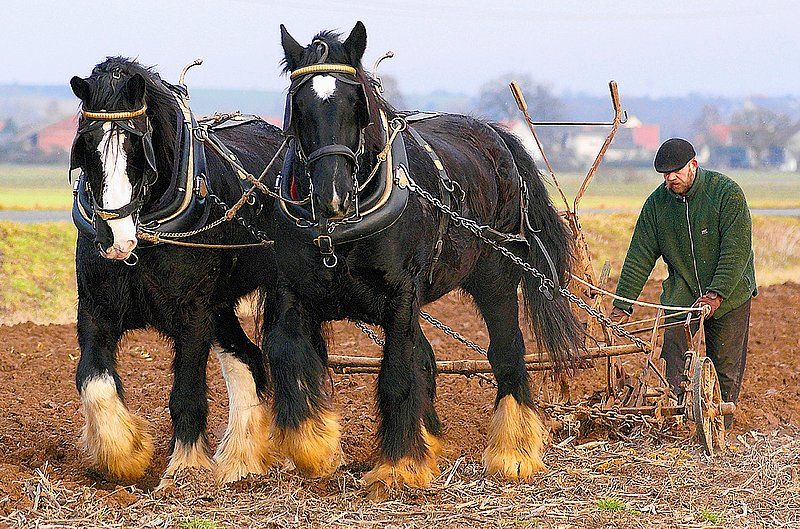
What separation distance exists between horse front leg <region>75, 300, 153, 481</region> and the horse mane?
784mm

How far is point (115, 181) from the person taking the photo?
435 centimetres

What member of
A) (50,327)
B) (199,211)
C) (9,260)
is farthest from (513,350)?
(9,260)

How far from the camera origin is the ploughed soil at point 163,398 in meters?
5.31

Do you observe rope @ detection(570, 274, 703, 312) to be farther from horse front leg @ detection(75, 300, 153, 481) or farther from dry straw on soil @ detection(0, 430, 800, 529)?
horse front leg @ detection(75, 300, 153, 481)

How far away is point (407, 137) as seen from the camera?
5.23 meters

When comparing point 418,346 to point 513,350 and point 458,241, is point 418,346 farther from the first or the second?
point 513,350

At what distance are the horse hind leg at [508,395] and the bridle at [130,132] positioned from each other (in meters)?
2.13

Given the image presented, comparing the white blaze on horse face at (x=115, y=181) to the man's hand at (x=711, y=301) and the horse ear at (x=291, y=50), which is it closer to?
the horse ear at (x=291, y=50)

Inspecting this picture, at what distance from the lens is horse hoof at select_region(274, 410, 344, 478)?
181 inches

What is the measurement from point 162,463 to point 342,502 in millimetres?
1246

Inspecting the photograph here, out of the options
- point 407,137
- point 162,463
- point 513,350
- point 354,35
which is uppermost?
point 354,35

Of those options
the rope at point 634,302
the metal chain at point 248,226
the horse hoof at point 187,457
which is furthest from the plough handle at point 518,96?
the horse hoof at point 187,457

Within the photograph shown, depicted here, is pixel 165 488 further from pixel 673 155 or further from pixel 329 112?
pixel 673 155

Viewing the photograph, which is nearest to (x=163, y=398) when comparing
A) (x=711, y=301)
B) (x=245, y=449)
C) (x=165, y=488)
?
(x=245, y=449)
